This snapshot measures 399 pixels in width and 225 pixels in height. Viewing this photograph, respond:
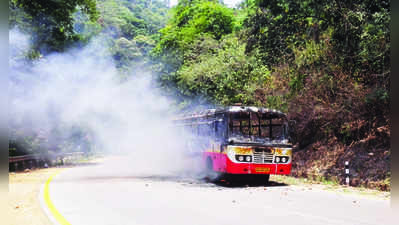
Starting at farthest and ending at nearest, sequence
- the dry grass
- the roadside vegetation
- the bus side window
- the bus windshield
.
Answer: the roadside vegetation, the bus side window, the bus windshield, the dry grass

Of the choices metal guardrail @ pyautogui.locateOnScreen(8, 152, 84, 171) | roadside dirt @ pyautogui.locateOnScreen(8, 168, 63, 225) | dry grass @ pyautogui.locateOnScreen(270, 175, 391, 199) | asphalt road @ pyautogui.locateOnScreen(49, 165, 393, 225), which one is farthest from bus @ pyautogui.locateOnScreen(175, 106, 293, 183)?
metal guardrail @ pyautogui.locateOnScreen(8, 152, 84, 171)

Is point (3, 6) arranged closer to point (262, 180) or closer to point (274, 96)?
point (262, 180)

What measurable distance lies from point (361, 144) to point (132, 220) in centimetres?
1208

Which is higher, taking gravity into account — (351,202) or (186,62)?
(186,62)

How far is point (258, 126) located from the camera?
573 inches

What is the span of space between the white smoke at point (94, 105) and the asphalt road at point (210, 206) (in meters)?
6.90

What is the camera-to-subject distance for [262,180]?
1590cm

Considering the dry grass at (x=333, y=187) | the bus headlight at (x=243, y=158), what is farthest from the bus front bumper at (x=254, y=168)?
the dry grass at (x=333, y=187)

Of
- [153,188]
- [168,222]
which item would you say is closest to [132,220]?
[168,222]

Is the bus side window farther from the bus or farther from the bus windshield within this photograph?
the bus windshield

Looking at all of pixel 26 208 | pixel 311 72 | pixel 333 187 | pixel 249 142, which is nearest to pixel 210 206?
pixel 26 208

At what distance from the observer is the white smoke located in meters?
22.6

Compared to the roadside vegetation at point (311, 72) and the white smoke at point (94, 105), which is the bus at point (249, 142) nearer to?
the roadside vegetation at point (311, 72)

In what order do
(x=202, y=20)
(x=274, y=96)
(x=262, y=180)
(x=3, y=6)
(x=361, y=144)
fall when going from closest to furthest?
(x=3, y=6) < (x=262, y=180) < (x=361, y=144) < (x=274, y=96) < (x=202, y=20)
